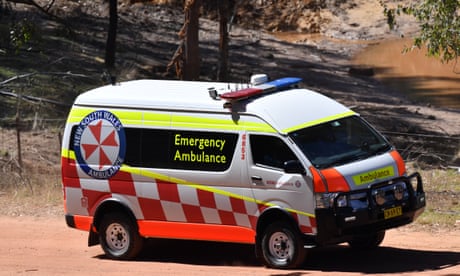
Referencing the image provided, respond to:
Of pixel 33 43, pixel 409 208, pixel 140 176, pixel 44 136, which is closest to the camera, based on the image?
pixel 409 208

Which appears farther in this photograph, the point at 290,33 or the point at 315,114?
the point at 290,33

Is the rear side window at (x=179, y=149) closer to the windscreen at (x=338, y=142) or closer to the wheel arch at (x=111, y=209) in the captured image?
the wheel arch at (x=111, y=209)

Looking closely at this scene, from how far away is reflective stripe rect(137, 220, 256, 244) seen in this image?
39.2 ft

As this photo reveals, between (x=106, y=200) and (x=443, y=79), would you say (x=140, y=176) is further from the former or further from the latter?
(x=443, y=79)

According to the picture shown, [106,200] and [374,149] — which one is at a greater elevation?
[374,149]

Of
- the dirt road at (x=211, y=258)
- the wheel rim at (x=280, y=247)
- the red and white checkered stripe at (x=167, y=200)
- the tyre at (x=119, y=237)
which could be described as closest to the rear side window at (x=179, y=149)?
the red and white checkered stripe at (x=167, y=200)

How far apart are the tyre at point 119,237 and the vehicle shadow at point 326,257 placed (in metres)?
0.23

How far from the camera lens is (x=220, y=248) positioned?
1355 cm

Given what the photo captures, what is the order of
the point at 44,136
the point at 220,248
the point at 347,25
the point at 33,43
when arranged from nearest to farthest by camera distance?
1. the point at 220,248
2. the point at 44,136
3. the point at 33,43
4. the point at 347,25

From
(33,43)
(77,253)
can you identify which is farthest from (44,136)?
(33,43)

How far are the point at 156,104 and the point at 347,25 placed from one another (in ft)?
137

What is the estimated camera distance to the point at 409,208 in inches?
461

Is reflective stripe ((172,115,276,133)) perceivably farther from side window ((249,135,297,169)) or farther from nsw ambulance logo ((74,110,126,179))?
nsw ambulance logo ((74,110,126,179))

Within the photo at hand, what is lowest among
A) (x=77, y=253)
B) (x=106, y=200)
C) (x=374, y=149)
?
(x=77, y=253)
